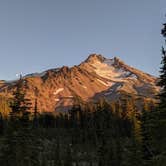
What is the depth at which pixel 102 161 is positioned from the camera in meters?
46.9

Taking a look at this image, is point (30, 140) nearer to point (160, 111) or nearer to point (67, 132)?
point (160, 111)

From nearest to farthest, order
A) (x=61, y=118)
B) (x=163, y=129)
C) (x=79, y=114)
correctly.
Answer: (x=163, y=129) < (x=79, y=114) < (x=61, y=118)

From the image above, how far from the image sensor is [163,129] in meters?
21.5

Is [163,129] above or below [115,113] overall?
below

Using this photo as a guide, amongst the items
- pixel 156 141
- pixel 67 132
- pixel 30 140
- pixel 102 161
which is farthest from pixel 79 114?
pixel 156 141

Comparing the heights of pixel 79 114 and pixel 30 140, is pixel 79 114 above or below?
above

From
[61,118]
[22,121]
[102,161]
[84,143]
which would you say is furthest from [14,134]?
[61,118]

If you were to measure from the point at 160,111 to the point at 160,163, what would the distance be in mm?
3832

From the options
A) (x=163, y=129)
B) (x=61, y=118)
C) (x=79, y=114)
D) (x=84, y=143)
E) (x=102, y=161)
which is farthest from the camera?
(x=61, y=118)

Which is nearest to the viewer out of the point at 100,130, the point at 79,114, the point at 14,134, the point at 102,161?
the point at 14,134

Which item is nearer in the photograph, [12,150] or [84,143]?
[12,150]

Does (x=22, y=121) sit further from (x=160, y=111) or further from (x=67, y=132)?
(x=67, y=132)


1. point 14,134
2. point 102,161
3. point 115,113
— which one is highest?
point 115,113

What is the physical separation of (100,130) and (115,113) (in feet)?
330
